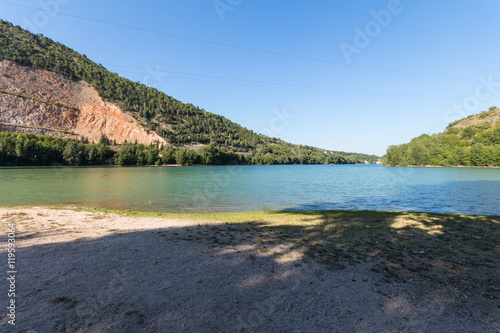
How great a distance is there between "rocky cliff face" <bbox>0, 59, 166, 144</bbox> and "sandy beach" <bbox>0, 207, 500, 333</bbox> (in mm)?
160090

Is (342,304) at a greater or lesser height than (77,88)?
lesser

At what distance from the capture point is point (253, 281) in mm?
5234

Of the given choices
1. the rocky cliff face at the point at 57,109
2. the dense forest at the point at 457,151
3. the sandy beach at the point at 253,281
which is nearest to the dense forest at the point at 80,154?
the rocky cliff face at the point at 57,109

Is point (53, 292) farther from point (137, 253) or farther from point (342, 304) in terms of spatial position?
point (342, 304)

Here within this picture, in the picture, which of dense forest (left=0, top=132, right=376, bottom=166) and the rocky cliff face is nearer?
dense forest (left=0, top=132, right=376, bottom=166)

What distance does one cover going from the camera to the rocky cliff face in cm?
12356

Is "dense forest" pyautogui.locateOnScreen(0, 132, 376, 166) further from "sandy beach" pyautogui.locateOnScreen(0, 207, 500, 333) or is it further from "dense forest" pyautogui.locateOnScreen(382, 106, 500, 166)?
"dense forest" pyautogui.locateOnScreen(382, 106, 500, 166)

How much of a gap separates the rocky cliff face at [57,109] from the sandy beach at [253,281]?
160090mm

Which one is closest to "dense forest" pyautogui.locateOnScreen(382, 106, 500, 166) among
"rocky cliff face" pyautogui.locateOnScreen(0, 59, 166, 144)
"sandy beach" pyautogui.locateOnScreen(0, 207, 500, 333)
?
"sandy beach" pyautogui.locateOnScreen(0, 207, 500, 333)

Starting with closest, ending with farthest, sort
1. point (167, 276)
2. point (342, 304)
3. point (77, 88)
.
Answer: point (342, 304)
point (167, 276)
point (77, 88)

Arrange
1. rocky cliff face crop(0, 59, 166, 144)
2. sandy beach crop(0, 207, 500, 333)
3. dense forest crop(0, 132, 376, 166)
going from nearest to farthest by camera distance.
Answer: sandy beach crop(0, 207, 500, 333) < dense forest crop(0, 132, 376, 166) < rocky cliff face crop(0, 59, 166, 144)

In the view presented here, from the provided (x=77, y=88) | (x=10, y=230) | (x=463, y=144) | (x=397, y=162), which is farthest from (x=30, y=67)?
(x=463, y=144)

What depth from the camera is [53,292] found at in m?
4.43

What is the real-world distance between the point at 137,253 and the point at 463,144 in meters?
192
